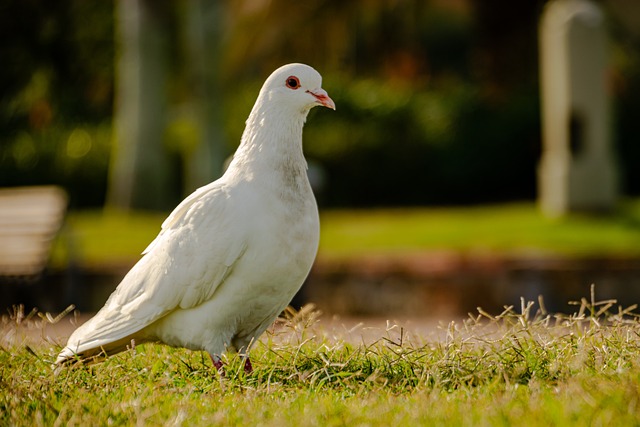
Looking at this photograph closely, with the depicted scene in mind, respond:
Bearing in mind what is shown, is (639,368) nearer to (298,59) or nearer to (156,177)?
(156,177)

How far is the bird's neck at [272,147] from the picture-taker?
3.98 m

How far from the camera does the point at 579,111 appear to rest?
11.4 metres

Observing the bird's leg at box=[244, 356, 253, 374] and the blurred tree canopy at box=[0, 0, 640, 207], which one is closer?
the bird's leg at box=[244, 356, 253, 374]

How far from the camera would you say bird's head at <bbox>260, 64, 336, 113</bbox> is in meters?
4.05

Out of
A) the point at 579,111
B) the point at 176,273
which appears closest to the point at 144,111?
the point at 579,111

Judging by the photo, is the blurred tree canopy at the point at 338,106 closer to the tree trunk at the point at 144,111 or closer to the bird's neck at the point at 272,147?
the tree trunk at the point at 144,111

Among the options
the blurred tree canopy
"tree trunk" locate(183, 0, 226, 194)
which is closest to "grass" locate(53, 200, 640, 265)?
"tree trunk" locate(183, 0, 226, 194)

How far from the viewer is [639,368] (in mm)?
3584

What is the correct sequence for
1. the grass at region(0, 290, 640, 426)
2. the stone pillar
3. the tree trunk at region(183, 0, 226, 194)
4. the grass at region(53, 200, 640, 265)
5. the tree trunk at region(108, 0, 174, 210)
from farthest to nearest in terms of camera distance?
the tree trunk at region(108, 0, 174, 210), the tree trunk at region(183, 0, 226, 194), the stone pillar, the grass at region(53, 200, 640, 265), the grass at region(0, 290, 640, 426)

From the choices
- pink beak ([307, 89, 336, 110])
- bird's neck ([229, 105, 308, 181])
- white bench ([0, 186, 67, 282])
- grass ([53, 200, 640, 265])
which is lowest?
grass ([53, 200, 640, 265])

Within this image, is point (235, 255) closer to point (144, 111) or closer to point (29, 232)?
point (29, 232)

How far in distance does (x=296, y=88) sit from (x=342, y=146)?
10.2m

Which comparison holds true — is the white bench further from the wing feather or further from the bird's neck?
the bird's neck

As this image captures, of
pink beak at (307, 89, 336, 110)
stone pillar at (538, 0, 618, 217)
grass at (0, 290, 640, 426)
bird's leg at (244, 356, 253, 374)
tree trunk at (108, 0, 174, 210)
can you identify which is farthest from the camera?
tree trunk at (108, 0, 174, 210)
